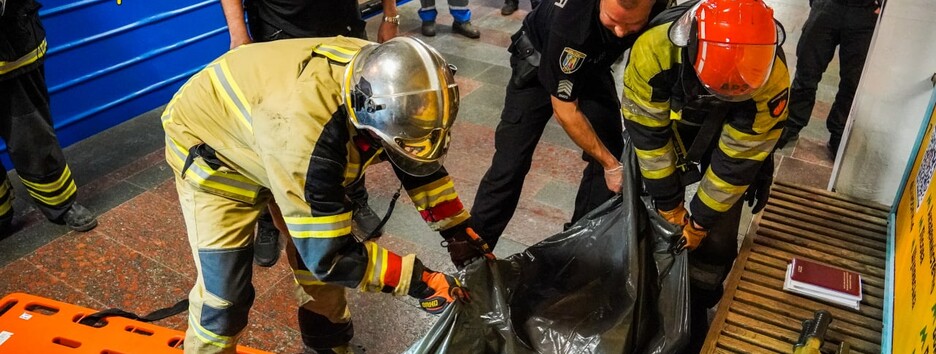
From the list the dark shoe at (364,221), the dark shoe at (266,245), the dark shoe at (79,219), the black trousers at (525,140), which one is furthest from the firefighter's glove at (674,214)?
the dark shoe at (79,219)

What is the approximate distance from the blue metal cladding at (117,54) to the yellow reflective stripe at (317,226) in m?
2.81

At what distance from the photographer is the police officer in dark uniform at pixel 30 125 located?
9.59 ft

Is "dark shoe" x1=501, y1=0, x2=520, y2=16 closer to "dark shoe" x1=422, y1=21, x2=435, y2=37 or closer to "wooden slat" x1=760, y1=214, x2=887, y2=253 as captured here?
"dark shoe" x1=422, y1=21, x2=435, y2=37

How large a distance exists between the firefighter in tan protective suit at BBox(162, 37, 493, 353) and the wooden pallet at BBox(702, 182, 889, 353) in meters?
0.88

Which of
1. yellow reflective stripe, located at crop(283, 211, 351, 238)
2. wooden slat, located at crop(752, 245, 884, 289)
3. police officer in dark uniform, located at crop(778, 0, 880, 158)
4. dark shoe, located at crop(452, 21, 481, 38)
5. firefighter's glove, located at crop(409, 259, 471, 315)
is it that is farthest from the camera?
dark shoe, located at crop(452, 21, 481, 38)

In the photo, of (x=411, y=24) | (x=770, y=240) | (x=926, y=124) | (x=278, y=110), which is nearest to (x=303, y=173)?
(x=278, y=110)

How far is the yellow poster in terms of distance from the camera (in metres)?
1.78

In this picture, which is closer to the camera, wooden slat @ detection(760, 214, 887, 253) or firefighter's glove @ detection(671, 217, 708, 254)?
firefighter's glove @ detection(671, 217, 708, 254)

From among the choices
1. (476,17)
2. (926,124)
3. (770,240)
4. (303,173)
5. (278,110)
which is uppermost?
(278,110)

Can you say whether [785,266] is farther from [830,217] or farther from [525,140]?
[525,140]

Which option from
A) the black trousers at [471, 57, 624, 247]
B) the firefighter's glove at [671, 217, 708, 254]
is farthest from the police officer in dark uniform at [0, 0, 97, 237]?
the firefighter's glove at [671, 217, 708, 254]

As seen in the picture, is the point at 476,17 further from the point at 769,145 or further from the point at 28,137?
the point at 769,145

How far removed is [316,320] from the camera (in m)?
2.44

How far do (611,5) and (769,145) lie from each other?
638mm
